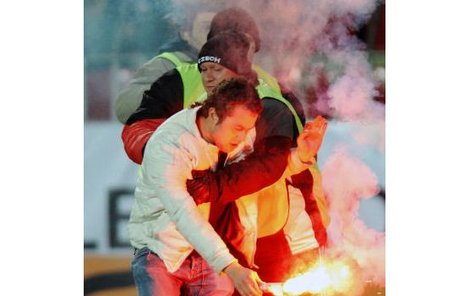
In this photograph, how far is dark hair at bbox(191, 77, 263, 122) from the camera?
7.57 ft

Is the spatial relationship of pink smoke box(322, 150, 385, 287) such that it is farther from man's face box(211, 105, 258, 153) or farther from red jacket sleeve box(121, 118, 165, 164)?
red jacket sleeve box(121, 118, 165, 164)

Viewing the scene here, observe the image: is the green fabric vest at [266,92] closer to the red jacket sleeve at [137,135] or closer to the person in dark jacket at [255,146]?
the person in dark jacket at [255,146]

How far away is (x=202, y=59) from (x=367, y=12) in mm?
560

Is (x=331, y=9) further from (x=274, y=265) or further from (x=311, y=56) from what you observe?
(x=274, y=265)

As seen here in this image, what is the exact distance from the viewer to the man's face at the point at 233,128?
2.30 metres

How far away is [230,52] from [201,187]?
446mm

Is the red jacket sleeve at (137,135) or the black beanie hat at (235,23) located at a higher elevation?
the black beanie hat at (235,23)

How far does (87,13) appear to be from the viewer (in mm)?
2410

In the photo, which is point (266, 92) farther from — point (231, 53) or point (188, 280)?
point (188, 280)

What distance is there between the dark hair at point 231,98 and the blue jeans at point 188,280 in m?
0.46

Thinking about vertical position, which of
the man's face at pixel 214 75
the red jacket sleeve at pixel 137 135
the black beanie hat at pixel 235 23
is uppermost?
the black beanie hat at pixel 235 23

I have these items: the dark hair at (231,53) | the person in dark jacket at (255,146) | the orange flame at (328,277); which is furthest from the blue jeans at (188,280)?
the dark hair at (231,53)

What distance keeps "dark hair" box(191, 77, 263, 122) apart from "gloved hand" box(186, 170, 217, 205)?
0.19 metres

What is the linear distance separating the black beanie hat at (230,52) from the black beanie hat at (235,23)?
0.06 feet
